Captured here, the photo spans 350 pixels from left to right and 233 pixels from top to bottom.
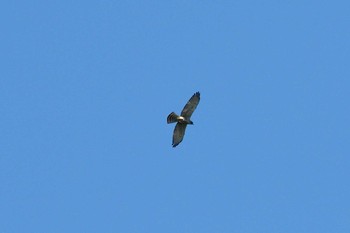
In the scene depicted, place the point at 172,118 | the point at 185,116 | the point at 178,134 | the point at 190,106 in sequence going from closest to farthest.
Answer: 1. the point at 172,118
2. the point at 185,116
3. the point at 190,106
4. the point at 178,134

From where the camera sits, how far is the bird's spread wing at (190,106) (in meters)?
63.4

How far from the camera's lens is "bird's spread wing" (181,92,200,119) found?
6338 centimetres

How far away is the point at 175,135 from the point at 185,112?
142 cm

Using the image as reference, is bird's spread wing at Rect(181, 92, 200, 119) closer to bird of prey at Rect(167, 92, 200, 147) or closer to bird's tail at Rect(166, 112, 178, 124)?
bird of prey at Rect(167, 92, 200, 147)

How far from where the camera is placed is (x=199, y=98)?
6350 cm

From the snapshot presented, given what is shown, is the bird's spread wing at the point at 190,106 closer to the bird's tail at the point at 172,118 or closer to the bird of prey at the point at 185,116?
the bird of prey at the point at 185,116

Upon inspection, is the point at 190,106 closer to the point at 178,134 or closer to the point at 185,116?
the point at 185,116

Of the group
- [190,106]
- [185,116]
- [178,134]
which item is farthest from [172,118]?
[178,134]

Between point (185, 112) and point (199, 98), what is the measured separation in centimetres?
97

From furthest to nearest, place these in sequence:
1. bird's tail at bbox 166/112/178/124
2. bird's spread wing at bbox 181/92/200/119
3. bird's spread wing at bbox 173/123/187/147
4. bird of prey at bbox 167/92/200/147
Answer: bird's spread wing at bbox 173/123/187/147, bird's spread wing at bbox 181/92/200/119, bird of prey at bbox 167/92/200/147, bird's tail at bbox 166/112/178/124

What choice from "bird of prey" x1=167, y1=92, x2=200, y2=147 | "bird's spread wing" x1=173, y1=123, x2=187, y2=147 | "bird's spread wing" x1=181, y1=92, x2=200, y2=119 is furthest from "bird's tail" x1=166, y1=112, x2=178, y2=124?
"bird's spread wing" x1=173, y1=123, x2=187, y2=147

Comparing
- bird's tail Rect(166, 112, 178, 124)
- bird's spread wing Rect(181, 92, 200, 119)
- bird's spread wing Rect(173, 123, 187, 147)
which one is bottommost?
bird's tail Rect(166, 112, 178, 124)

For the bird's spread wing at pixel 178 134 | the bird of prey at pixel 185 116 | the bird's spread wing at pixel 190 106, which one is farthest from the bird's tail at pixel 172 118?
the bird's spread wing at pixel 178 134

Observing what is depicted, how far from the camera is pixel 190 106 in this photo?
63500mm
